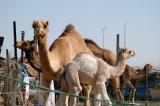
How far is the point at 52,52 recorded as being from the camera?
1040 cm

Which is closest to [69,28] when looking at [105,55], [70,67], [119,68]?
[119,68]

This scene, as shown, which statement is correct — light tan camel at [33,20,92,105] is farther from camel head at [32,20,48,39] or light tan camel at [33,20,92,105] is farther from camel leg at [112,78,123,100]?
camel leg at [112,78,123,100]

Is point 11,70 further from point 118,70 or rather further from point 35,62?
point 35,62

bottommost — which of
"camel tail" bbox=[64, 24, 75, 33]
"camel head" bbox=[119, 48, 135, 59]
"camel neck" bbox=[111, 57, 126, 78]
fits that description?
"camel neck" bbox=[111, 57, 126, 78]

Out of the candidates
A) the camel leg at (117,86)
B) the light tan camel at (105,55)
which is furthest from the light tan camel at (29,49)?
the camel leg at (117,86)

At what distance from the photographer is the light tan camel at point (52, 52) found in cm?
965

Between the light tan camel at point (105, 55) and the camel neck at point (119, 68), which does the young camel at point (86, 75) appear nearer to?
the camel neck at point (119, 68)

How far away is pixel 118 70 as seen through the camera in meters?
10.5

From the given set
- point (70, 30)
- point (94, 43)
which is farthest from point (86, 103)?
point (94, 43)

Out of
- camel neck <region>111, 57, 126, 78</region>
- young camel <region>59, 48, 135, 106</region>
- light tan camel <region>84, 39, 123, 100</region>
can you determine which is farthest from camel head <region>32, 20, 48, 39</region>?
light tan camel <region>84, 39, 123, 100</region>

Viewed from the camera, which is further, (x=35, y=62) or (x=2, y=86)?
(x=35, y=62)

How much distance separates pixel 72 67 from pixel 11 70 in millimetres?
1458

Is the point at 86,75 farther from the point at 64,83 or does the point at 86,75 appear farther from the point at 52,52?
the point at 52,52

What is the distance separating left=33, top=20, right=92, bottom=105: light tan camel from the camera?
9.65 meters
